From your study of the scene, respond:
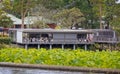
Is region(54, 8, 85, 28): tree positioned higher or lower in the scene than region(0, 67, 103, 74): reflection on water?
higher

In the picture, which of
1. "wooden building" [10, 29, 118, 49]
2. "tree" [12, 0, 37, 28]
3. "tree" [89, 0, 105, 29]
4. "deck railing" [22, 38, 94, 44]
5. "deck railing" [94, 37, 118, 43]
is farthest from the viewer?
"tree" [12, 0, 37, 28]

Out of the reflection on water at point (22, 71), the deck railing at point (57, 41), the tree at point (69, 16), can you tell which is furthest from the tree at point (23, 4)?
the reflection on water at point (22, 71)

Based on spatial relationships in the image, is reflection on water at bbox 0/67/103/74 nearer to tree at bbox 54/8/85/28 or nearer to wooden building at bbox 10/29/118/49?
wooden building at bbox 10/29/118/49

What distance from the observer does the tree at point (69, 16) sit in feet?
178

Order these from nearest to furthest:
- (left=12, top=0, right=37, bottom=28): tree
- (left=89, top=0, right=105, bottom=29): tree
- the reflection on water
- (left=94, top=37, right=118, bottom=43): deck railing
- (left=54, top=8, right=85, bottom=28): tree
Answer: the reflection on water
(left=94, top=37, right=118, bottom=43): deck railing
(left=89, top=0, right=105, bottom=29): tree
(left=12, top=0, right=37, bottom=28): tree
(left=54, top=8, right=85, bottom=28): tree

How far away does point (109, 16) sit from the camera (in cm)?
5272

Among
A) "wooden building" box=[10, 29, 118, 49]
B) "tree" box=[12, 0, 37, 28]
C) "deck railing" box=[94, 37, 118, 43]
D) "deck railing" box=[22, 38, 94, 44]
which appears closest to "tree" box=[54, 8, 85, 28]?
"tree" box=[12, 0, 37, 28]

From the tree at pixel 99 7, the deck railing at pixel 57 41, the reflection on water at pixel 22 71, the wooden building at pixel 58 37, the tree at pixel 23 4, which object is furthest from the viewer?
the tree at pixel 23 4

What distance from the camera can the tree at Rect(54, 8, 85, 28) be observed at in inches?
2140

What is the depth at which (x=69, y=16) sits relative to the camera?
181 feet

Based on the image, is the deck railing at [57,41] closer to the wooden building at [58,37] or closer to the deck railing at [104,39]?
the wooden building at [58,37]

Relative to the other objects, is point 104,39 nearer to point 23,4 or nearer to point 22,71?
point 23,4

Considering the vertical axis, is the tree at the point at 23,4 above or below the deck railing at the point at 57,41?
above

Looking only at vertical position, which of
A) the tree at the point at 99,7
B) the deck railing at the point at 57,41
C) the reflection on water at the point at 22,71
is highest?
the tree at the point at 99,7
